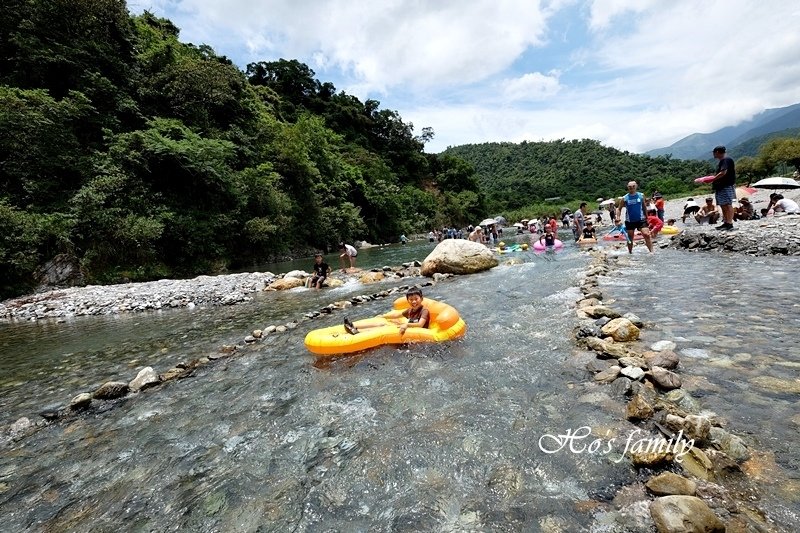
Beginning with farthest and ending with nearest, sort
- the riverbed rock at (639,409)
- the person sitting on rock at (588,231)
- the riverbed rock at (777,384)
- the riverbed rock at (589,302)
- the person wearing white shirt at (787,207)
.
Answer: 1. the person sitting on rock at (588,231)
2. the person wearing white shirt at (787,207)
3. the riverbed rock at (589,302)
4. the riverbed rock at (777,384)
5. the riverbed rock at (639,409)

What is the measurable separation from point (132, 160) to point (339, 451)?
71.5 ft

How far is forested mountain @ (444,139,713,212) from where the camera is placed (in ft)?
276

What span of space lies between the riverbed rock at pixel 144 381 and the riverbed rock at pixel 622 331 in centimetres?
680

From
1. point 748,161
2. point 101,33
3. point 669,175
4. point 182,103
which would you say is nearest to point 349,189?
point 182,103

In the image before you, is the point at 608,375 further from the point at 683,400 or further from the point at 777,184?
the point at 777,184

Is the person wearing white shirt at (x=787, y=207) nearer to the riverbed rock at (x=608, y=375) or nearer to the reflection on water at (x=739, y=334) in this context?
the reflection on water at (x=739, y=334)

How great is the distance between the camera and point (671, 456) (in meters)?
2.76

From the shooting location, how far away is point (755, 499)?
2.34 meters

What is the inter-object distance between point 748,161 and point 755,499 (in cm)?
7778

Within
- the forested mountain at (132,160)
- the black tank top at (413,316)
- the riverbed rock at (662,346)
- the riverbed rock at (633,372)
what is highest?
the forested mountain at (132,160)

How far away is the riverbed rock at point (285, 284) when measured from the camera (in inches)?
557

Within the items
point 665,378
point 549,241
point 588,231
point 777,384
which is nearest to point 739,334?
point 777,384

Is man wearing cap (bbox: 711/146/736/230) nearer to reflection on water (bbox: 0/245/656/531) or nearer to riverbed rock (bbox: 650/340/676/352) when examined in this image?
riverbed rock (bbox: 650/340/676/352)

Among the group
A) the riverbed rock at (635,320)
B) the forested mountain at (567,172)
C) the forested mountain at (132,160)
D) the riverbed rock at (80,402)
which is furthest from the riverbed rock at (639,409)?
the forested mountain at (567,172)
